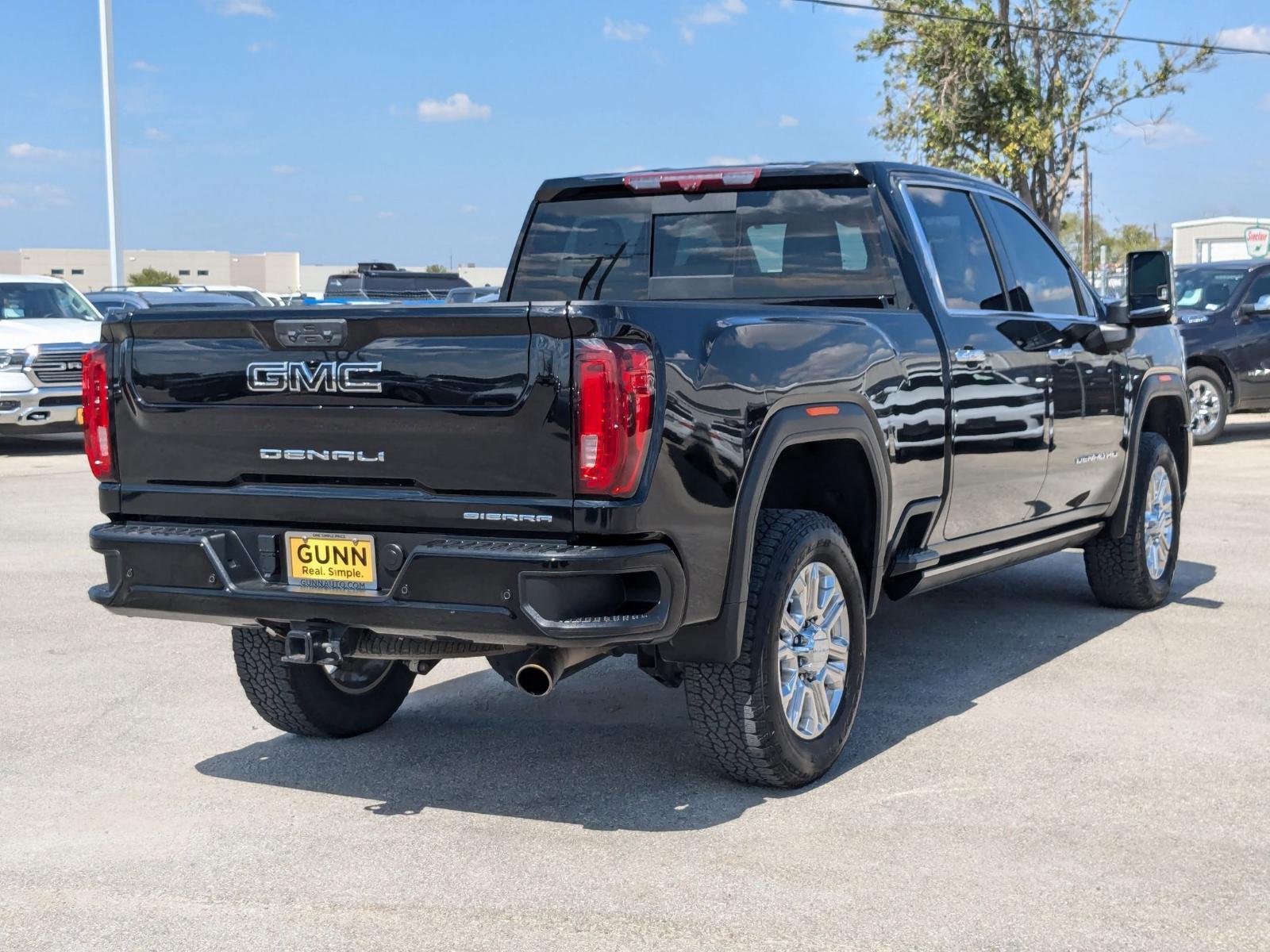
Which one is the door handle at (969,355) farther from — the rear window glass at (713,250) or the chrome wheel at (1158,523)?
the chrome wheel at (1158,523)

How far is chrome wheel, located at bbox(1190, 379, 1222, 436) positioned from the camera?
1661 cm

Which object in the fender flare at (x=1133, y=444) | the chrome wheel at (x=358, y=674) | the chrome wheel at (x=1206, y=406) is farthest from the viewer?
the chrome wheel at (x=1206, y=406)

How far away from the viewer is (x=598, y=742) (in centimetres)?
547

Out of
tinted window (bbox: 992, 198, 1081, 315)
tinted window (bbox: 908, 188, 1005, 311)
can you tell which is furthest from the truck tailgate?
tinted window (bbox: 992, 198, 1081, 315)

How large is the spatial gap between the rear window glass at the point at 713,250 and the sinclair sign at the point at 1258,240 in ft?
131

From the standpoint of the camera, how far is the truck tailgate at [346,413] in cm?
407

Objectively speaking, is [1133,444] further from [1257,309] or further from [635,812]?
[1257,309]

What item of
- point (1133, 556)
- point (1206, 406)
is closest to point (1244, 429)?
point (1206, 406)

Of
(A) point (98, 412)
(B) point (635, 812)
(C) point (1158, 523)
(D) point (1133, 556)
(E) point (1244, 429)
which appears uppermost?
(A) point (98, 412)

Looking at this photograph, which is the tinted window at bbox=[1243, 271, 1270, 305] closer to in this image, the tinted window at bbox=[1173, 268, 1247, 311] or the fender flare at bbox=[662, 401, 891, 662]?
the tinted window at bbox=[1173, 268, 1247, 311]

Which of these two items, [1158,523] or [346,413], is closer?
[346,413]

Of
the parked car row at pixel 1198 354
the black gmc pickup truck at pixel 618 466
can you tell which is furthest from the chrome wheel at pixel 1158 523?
the parked car row at pixel 1198 354

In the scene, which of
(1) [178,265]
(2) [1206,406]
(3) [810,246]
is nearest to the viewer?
(3) [810,246]

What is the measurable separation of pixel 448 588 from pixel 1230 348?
14.1 m
